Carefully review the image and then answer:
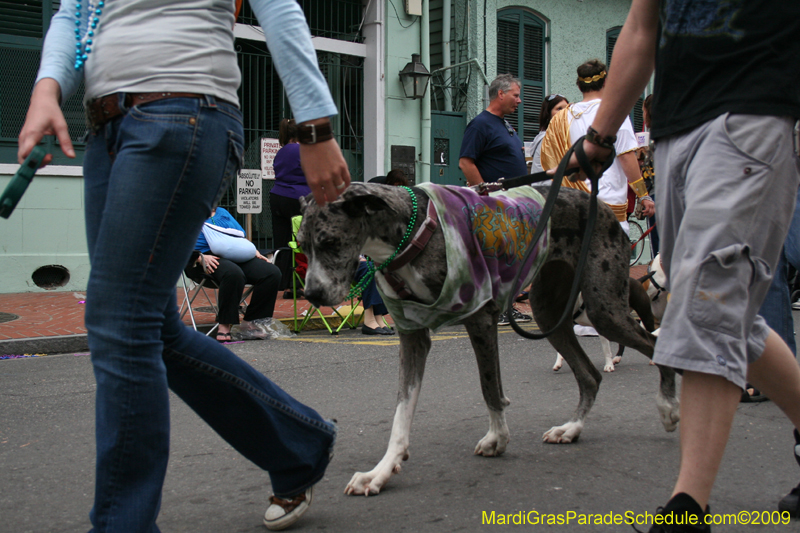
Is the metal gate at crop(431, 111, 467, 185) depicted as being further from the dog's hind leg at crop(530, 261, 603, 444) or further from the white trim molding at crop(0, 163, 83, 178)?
the dog's hind leg at crop(530, 261, 603, 444)

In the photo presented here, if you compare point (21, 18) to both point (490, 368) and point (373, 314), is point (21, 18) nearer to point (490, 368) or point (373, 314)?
point (373, 314)

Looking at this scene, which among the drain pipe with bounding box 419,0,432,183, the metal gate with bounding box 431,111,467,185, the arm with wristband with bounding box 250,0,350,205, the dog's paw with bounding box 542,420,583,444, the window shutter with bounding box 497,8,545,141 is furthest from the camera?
the window shutter with bounding box 497,8,545,141

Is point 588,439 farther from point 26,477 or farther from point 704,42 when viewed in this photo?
point 26,477

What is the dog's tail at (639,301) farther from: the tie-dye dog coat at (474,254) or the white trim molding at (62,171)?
the white trim molding at (62,171)

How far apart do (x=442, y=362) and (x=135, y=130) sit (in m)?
4.24

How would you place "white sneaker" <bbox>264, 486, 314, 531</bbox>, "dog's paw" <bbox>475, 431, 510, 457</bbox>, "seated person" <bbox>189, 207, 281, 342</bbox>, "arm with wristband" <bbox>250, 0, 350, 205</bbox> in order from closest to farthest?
"arm with wristband" <bbox>250, 0, 350, 205</bbox> < "white sneaker" <bbox>264, 486, 314, 531</bbox> < "dog's paw" <bbox>475, 431, 510, 457</bbox> < "seated person" <bbox>189, 207, 281, 342</bbox>

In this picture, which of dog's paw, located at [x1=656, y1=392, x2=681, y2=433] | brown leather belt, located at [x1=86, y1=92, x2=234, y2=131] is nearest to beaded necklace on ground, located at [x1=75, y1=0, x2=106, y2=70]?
brown leather belt, located at [x1=86, y1=92, x2=234, y2=131]

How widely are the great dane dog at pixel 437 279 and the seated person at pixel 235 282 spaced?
13.5ft

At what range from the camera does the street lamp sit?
13.6m

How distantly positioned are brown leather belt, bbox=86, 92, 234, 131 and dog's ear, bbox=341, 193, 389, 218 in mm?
970

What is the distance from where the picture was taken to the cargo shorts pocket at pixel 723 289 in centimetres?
203

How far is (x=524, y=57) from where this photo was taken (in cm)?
1595

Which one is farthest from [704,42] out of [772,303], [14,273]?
[14,273]

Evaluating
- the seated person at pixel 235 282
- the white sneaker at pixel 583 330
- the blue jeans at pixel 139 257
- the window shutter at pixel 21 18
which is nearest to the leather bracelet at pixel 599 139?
the blue jeans at pixel 139 257
